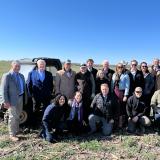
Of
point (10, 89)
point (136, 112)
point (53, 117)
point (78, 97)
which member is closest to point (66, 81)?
point (78, 97)

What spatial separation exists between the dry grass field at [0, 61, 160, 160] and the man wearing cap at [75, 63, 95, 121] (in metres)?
1.04

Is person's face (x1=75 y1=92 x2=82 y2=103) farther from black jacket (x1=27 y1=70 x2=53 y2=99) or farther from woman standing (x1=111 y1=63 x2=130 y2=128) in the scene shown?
woman standing (x1=111 y1=63 x2=130 y2=128)

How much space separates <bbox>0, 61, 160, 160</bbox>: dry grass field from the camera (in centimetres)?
743

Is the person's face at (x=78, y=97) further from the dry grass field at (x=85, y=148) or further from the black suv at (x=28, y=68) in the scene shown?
the black suv at (x=28, y=68)

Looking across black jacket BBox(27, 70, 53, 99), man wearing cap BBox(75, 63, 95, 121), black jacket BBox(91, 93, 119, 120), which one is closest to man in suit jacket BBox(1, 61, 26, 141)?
black jacket BBox(27, 70, 53, 99)

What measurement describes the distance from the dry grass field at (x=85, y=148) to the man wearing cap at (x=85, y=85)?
3.41 ft

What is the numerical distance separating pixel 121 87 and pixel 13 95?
312cm

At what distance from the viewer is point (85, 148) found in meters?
7.99

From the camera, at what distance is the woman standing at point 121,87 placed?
9680 millimetres

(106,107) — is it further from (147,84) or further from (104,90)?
(147,84)

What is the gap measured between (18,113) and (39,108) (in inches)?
33.7

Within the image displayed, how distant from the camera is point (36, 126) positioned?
32.9 ft

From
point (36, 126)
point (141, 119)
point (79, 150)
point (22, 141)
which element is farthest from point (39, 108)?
point (141, 119)

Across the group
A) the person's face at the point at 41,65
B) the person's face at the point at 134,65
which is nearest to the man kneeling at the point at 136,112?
the person's face at the point at 134,65
